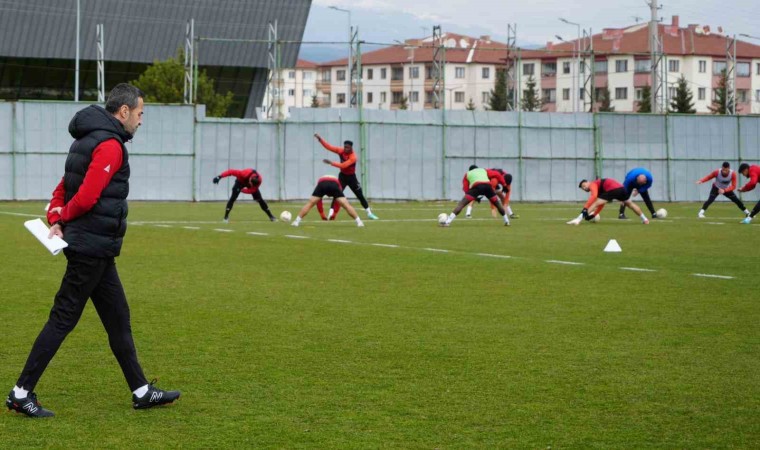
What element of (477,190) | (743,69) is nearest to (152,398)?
(477,190)

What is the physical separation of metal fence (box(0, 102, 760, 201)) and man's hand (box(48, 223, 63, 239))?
38809 millimetres

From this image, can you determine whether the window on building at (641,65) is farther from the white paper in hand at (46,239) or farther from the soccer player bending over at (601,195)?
the white paper in hand at (46,239)

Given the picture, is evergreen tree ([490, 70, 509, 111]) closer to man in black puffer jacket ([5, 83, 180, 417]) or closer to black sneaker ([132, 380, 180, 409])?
black sneaker ([132, 380, 180, 409])

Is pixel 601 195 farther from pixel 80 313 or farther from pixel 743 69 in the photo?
pixel 743 69

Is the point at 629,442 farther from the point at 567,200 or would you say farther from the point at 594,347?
the point at 567,200

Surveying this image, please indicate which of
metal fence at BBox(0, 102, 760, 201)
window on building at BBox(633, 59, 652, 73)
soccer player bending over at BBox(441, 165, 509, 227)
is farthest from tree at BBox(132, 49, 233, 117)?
window on building at BBox(633, 59, 652, 73)

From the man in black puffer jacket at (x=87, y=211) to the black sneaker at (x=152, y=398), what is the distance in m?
0.55

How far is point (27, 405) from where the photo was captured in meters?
7.42

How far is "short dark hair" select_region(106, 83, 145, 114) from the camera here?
7500 mm

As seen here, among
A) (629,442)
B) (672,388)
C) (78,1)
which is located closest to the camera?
(629,442)

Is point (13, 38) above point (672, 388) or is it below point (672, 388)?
above

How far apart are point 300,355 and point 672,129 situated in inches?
1760

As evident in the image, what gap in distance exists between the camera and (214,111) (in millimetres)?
60594

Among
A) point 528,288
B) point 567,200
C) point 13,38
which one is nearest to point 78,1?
point 13,38
